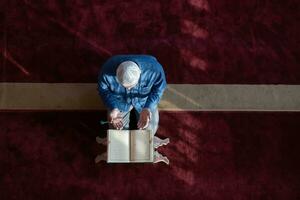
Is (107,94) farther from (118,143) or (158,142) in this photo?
(158,142)

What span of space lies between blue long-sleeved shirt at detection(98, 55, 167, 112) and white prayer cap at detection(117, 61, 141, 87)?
14 cm

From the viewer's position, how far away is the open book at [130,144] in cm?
344

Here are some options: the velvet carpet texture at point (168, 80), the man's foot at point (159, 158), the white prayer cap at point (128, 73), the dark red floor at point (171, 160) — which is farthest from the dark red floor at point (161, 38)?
the white prayer cap at point (128, 73)

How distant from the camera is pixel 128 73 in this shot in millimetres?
2973

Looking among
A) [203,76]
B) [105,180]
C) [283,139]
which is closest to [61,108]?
[105,180]

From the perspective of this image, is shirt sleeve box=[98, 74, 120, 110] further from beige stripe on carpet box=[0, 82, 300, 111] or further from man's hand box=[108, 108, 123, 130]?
beige stripe on carpet box=[0, 82, 300, 111]

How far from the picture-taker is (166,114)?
13.0ft

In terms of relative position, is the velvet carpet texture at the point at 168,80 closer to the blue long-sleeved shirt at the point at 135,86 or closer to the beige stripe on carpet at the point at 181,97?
the beige stripe on carpet at the point at 181,97

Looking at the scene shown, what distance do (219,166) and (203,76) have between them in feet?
2.64

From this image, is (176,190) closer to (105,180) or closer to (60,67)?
(105,180)

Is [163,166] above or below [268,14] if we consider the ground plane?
below

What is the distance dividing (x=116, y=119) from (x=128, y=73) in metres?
0.57

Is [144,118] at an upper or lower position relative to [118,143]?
upper

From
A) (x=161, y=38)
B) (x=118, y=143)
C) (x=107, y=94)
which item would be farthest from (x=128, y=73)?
(x=161, y=38)
